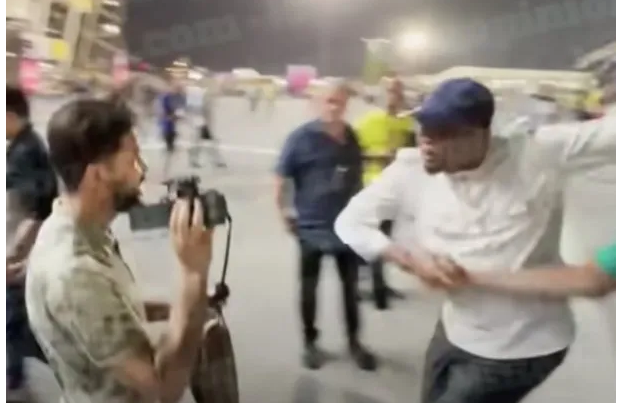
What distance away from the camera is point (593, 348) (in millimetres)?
1104

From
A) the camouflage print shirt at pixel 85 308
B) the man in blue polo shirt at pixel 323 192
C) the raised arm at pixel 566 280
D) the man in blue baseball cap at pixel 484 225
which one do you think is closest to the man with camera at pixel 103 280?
the camouflage print shirt at pixel 85 308

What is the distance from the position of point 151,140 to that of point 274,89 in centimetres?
18

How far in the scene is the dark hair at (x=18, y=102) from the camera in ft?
4.16

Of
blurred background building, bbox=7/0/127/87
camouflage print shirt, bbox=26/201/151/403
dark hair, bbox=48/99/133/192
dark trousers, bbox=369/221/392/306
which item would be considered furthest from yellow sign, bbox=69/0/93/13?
dark trousers, bbox=369/221/392/306

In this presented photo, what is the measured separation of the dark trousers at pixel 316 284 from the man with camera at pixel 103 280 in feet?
0.43

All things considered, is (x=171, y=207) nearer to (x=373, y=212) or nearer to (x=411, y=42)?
(x=373, y=212)

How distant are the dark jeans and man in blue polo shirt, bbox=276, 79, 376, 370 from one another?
395 mm

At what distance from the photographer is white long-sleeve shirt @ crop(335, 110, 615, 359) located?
1.10 m

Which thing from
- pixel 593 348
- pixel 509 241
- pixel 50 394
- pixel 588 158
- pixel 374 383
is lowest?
pixel 50 394

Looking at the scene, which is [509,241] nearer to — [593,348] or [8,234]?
[593,348]

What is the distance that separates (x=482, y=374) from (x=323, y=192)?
0.99 ft

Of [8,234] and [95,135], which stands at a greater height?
[95,135]

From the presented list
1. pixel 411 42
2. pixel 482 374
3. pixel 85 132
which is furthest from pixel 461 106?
pixel 85 132

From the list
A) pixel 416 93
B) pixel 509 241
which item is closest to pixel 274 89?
pixel 416 93
